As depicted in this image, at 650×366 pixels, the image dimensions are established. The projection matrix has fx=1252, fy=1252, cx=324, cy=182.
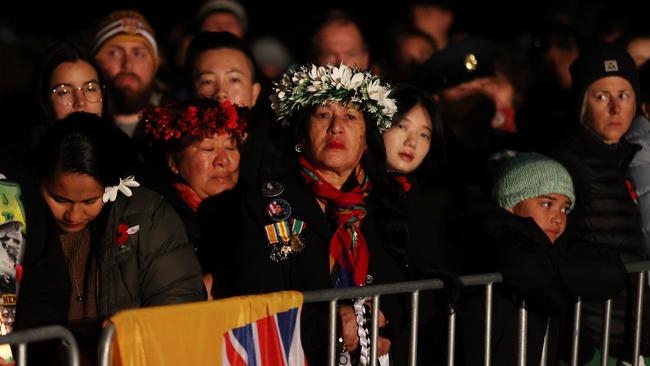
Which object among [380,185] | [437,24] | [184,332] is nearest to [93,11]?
[437,24]

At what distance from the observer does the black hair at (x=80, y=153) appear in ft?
20.1

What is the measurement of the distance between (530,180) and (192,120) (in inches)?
76.3

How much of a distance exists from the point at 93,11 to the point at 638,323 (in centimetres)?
874

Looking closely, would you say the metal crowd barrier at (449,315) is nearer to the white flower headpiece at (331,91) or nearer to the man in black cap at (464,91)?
the white flower headpiece at (331,91)

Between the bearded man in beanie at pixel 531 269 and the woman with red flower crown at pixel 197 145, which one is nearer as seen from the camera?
the bearded man in beanie at pixel 531 269

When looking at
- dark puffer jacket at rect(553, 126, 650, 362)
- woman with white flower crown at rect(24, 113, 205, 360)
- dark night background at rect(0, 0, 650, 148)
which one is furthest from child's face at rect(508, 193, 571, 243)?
dark night background at rect(0, 0, 650, 148)

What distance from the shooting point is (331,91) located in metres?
6.69

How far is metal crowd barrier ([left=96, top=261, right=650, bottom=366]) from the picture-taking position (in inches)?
225

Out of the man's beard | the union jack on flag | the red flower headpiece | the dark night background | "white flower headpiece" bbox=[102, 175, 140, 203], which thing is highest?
the dark night background

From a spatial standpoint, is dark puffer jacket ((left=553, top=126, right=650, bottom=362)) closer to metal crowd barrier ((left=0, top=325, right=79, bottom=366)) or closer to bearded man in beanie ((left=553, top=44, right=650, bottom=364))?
bearded man in beanie ((left=553, top=44, right=650, bottom=364))

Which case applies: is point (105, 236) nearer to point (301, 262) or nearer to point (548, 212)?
point (301, 262)

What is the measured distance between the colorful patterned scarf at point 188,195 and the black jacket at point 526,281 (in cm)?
156

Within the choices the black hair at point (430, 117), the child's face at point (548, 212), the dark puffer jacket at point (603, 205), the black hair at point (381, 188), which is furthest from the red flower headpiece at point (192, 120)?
the dark puffer jacket at point (603, 205)

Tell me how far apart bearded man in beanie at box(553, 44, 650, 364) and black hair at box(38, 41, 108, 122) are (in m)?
2.85
